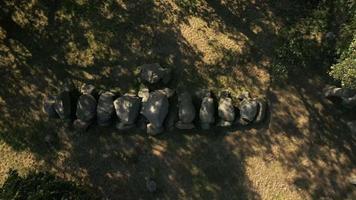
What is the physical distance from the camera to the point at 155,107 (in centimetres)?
1859

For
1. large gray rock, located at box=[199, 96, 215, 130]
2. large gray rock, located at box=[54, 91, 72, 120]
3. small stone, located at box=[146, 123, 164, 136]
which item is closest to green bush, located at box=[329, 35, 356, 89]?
large gray rock, located at box=[199, 96, 215, 130]

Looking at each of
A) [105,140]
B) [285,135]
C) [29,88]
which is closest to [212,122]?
[285,135]

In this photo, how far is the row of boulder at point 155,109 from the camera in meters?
18.6

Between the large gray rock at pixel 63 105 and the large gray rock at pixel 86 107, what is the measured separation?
0.40 metres

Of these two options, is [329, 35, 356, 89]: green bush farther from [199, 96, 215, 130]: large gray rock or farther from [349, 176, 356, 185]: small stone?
[199, 96, 215, 130]: large gray rock

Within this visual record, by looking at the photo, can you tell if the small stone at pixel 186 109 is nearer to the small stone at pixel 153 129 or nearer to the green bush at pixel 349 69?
the small stone at pixel 153 129

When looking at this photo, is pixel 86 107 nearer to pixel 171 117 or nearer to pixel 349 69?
pixel 171 117

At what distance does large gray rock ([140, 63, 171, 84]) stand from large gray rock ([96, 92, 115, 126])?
5.03ft

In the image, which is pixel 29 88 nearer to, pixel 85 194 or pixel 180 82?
pixel 85 194

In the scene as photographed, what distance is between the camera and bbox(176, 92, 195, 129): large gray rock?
61.2 ft

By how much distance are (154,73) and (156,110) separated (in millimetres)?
1462

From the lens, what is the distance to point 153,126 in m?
18.8

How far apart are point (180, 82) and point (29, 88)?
19.9 ft

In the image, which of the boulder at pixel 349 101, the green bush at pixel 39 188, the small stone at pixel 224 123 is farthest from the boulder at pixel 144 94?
the boulder at pixel 349 101
